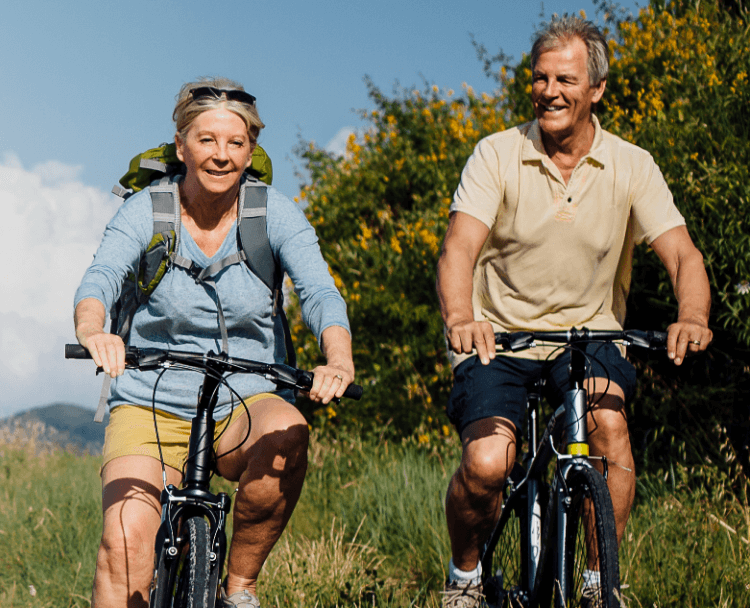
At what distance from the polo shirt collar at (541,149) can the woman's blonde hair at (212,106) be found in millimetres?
1119

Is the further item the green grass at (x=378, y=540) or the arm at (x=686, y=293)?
the green grass at (x=378, y=540)

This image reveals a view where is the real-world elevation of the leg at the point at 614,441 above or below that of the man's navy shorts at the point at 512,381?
below

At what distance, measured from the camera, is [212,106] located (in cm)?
297

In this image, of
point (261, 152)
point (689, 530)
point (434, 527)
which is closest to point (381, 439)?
point (434, 527)

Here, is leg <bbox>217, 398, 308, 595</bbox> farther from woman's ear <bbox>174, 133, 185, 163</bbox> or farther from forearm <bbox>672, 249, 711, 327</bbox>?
forearm <bbox>672, 249, 711, 327</bbox>

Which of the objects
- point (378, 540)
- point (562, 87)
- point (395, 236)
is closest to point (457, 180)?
point (395, 236)

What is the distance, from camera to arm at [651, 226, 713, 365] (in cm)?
289

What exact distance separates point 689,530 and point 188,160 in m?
3.02

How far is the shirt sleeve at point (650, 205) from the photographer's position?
11.3 feet

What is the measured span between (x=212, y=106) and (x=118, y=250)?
2.01 ft

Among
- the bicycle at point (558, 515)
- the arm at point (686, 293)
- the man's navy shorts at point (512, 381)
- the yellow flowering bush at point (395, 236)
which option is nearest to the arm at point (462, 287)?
the bicycle at point (558, 515)

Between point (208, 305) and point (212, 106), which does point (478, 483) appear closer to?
point (208, 305)

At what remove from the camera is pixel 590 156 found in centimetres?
344

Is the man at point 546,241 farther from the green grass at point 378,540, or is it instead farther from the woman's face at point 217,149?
the woman's face at point 217,149
